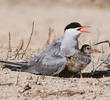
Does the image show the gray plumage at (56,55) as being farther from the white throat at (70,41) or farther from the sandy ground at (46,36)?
the sandy ground at (46,36)

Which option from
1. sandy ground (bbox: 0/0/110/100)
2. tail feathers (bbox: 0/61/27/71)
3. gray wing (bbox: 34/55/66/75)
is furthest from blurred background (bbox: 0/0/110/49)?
gray wing (bbox: 34/55/66/75)

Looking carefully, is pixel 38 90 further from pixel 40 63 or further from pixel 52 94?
pixel 40 63

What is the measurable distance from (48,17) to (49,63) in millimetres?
8295

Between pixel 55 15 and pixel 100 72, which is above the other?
pixel 55 15

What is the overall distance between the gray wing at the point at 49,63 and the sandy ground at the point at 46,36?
0.43 feet

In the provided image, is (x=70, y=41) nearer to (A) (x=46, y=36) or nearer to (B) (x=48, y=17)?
(A) (x=46, y=36)

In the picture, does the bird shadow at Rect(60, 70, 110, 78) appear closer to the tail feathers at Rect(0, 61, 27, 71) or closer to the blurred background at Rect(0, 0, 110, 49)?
the tail feathers at Rect(0, 61, 27, 71)

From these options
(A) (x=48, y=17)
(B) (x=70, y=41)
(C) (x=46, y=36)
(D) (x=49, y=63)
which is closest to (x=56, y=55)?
(D) (x=49, y=63)

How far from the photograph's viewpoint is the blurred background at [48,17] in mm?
11477

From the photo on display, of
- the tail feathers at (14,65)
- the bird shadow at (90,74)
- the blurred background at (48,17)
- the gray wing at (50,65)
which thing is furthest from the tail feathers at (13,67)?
the blurred background at (48,17)

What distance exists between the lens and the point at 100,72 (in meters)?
5.84

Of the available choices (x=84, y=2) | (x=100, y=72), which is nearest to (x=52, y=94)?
(x=100, y=72)

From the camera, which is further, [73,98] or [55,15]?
[55,15]

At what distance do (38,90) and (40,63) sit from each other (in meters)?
0.93
